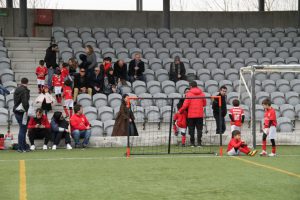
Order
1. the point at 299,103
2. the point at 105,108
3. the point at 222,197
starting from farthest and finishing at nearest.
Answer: the point at 299,103
the point at 105,108
the point at 222,197

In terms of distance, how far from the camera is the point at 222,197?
29.8ft

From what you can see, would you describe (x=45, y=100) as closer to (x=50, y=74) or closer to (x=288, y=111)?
(x=50, y=74)

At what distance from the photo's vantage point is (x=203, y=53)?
27.7 metres

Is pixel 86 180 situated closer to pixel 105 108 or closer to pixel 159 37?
pixel 105 108

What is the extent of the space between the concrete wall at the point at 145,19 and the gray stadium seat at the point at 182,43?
3.87 metres

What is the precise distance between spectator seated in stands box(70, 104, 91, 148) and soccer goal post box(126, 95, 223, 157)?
1.32 meters

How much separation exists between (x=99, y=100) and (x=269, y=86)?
655cm

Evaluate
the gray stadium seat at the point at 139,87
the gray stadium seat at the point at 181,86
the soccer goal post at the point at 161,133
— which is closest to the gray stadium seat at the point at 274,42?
the gray stadium seat at the point at 181,86

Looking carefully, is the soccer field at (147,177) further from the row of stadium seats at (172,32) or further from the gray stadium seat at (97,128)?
the row of stadium seats at (172,32)

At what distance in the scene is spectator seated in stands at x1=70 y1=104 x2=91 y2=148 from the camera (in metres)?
19.6

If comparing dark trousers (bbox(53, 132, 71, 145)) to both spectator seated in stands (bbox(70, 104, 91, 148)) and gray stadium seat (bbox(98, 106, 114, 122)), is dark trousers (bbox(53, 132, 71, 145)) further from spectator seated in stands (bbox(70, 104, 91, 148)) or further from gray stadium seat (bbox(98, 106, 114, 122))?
gray stadium seat (bbox(98, 106, 114, 122))

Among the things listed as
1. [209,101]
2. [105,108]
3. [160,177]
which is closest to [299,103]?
[209,101]

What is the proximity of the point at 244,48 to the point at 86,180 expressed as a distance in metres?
18.2

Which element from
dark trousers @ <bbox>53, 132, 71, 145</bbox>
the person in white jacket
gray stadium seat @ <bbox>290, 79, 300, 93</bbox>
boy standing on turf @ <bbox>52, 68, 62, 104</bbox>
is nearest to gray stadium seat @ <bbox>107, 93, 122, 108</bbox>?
boy standing on turf @ <bbox>52, 68, 62, 104</bbox>
